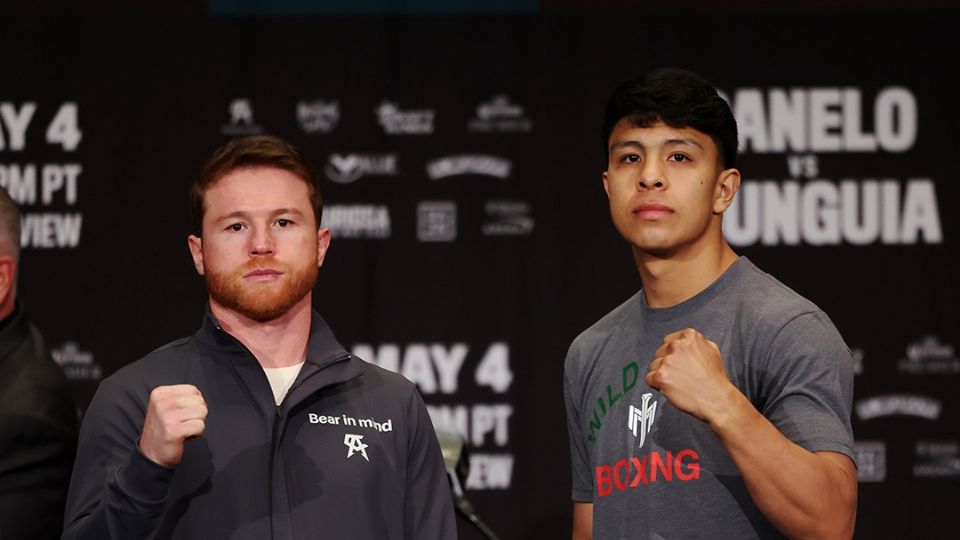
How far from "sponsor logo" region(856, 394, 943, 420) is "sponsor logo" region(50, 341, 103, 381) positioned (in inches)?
89.8

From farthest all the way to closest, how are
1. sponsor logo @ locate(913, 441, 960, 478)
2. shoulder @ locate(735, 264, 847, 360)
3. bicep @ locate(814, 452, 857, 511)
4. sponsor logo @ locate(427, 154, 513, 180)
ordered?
sponsor logo @ locate(427, 154, 513, 180) < sponsor logo @ locate(913, 441, 960, 478) < shoulder @ locate(735, 264, 847, 360) < bicep @ locate(814, 452, 857, 511)

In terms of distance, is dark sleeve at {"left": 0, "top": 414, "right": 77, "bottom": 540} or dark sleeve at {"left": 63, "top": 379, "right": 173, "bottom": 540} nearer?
dark sleeve at {"left": 63, "top": 379, "right": 173, "bottom": 540}

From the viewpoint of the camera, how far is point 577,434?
2.28m

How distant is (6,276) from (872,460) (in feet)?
8.24

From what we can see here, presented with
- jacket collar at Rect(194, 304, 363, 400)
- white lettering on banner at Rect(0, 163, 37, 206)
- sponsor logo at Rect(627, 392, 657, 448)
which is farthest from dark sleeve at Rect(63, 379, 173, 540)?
white lettering on banner at Rect(0, 163, 37, 206)

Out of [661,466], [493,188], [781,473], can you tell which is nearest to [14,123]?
[493,188]

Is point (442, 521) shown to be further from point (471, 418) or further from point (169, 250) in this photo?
point (169, 250)

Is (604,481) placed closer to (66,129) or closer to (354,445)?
(354,445)

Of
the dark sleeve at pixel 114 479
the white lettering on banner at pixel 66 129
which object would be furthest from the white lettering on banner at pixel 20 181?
the dark sleeve at pixel 114 479

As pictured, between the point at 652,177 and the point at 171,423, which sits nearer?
the point at 171,423

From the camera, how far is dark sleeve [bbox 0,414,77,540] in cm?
218

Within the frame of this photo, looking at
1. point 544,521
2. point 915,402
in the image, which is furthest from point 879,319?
point 544,521

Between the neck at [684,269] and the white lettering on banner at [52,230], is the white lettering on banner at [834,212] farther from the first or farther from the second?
the white lettering on banner at [52,230]

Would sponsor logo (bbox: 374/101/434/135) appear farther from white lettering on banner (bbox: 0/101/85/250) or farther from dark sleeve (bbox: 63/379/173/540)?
dark sleeve (bbox: 63/379/173/540)
